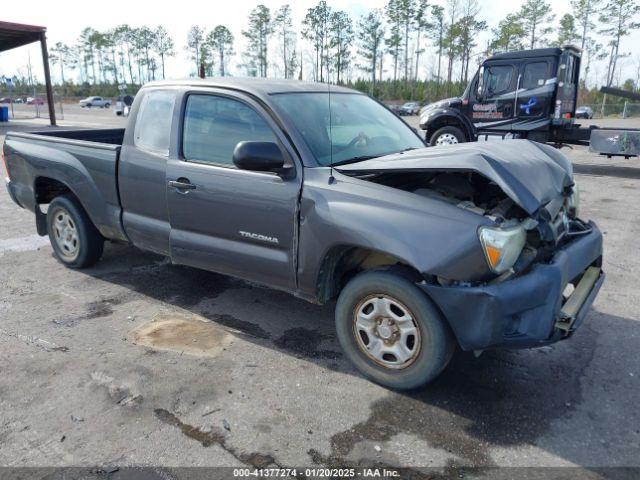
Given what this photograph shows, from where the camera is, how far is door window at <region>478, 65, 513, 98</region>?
12.4 m

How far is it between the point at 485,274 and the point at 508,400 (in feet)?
2.82

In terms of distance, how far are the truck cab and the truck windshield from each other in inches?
352

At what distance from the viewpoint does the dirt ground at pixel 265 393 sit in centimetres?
273

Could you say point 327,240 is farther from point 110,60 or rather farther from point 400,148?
point 110,60

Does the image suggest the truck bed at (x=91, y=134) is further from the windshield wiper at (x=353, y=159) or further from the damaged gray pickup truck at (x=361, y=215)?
the windshield wiper at (x=353, y=159)

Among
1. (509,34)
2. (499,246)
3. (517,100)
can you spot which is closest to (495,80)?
(517,100)

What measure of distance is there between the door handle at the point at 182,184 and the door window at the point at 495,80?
10512 mm

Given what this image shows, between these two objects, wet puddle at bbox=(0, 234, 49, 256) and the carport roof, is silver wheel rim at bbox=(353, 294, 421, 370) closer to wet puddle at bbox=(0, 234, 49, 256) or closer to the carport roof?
wet puddle at bbox=(0, 234, 49, 256)

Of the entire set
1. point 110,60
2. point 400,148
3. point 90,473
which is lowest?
point 90,473

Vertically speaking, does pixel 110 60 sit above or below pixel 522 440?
above

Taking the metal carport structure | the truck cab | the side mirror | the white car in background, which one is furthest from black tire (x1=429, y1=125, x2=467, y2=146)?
the white car in background

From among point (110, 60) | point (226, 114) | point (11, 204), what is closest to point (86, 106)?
point (110, 60)

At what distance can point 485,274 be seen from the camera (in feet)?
9.44

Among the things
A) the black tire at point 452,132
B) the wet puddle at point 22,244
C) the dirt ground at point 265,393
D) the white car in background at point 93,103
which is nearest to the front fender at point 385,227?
the dirt ground at point 265,393
